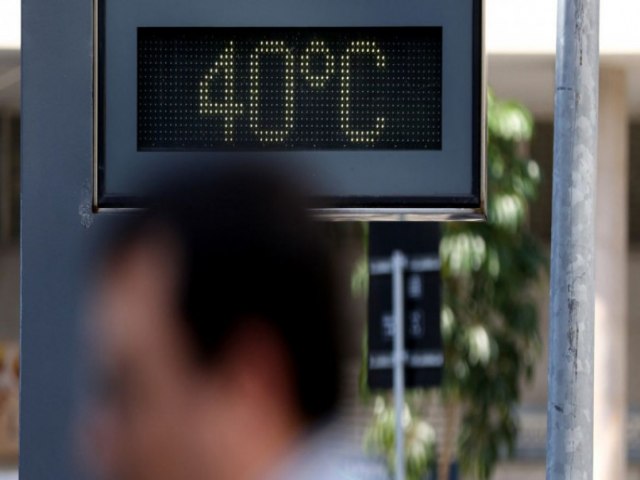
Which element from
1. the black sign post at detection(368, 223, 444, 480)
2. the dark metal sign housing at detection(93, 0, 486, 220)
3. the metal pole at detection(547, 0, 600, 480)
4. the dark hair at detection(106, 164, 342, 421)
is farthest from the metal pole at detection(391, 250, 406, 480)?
the dark metal sign housing at detection(93, 0, 486, 220)

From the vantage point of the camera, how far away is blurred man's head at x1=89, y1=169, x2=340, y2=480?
259 cm

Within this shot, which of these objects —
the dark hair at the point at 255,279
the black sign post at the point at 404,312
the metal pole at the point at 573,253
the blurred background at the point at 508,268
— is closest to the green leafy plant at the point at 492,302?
the blurred background at the point at 508,268

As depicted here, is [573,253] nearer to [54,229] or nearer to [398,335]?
[54,229]

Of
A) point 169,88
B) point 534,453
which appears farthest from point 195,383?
point 534,453

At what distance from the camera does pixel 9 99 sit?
1184cm

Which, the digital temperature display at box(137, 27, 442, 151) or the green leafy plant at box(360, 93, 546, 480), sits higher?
the digital temperature display at box(137, 27, 442, 151)

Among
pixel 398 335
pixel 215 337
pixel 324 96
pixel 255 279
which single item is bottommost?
pixel 398 335

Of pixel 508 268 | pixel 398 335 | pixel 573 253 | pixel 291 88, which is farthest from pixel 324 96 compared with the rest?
pixel 508 268

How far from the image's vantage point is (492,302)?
29.3 ft

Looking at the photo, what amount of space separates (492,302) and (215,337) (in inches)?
253

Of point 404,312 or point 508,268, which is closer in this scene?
point 404,312

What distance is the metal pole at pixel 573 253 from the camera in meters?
4.22

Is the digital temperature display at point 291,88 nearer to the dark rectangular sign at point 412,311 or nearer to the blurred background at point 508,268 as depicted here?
the dark rectangular sign at point 412,311

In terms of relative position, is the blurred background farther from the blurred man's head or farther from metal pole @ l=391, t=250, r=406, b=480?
the blurred man's head
